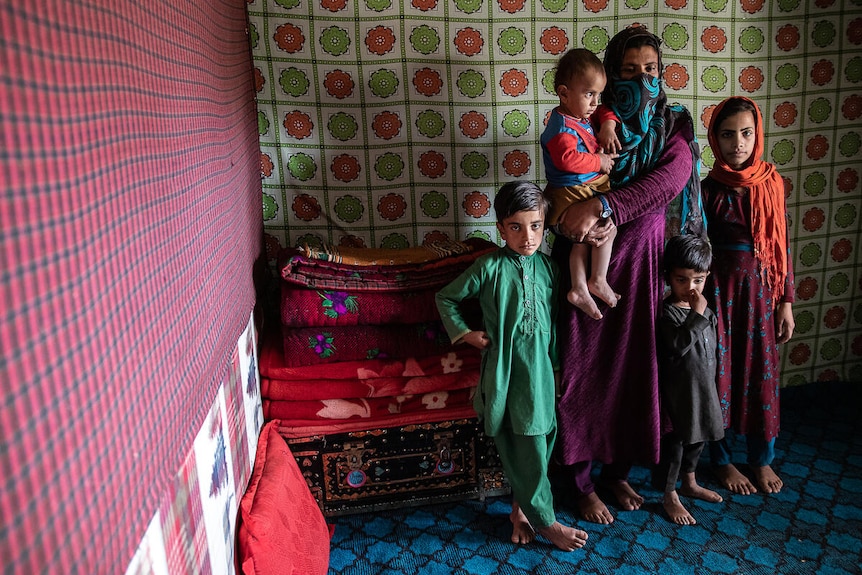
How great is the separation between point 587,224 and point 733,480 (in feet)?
3.74

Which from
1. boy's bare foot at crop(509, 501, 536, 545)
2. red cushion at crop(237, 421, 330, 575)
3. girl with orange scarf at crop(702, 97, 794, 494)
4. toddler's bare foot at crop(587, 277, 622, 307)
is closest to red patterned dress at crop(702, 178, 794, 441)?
girl with orange scarf at crop(702, 97, 794, 494)

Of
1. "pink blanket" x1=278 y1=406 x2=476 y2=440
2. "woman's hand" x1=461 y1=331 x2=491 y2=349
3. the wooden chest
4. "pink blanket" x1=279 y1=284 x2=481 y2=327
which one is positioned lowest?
the wooden chest

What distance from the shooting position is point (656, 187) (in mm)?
1822

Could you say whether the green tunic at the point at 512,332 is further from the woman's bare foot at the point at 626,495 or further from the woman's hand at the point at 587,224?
the woman's bare foot at the point at 626,495

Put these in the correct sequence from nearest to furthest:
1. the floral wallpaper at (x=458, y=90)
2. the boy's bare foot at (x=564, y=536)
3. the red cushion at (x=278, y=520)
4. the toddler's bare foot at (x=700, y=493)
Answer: the red cushion at (x=278, y=520) → the boy's bare foot at (x=564, y=536) → the toddler's bare foot at (x=700, y=493) → the floral wallpaper at (x=458, y=90)

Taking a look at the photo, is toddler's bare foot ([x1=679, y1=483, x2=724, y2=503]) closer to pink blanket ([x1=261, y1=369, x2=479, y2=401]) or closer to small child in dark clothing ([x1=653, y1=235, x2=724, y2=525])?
small child in dark clothing ([x1=653, y1=235, x2=724, y2=525])

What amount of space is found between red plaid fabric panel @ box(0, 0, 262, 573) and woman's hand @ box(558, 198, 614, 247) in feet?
3.51

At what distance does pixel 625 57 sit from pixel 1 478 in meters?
1.83

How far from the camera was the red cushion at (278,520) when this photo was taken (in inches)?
54.4

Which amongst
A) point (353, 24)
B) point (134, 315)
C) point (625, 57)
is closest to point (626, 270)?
point (625, 57)

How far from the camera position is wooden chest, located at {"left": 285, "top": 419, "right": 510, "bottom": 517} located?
202cm

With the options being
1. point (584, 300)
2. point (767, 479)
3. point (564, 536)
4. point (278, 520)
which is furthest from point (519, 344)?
point (767, 479)

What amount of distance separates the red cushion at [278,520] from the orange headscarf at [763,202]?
5.40 ft

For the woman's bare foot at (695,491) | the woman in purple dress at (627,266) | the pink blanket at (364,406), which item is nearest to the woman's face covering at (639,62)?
the woman in purple dress at (627,266)
